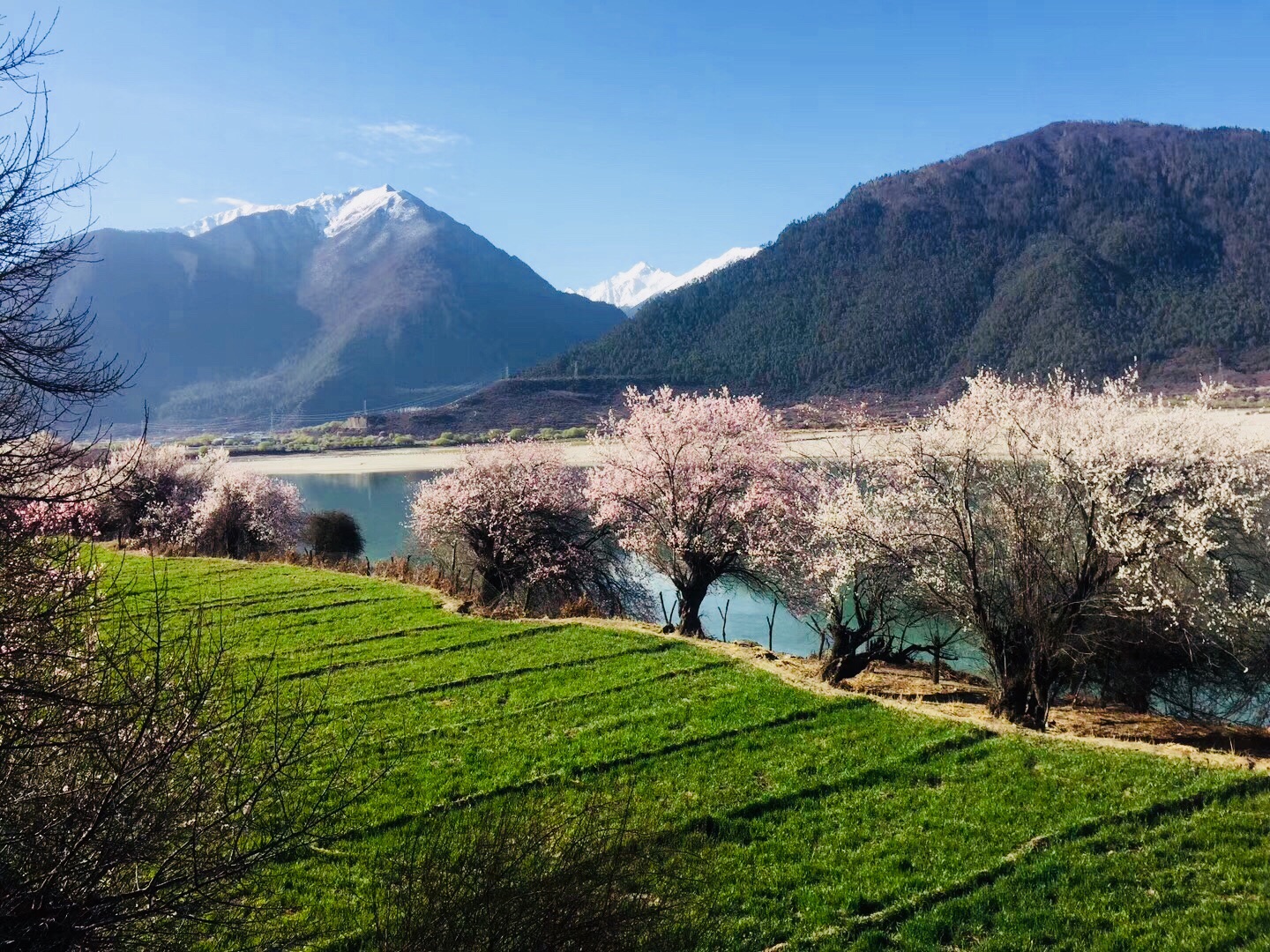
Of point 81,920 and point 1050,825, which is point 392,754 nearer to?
point 81,920

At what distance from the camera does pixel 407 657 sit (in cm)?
1535

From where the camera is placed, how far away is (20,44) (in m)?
6.02

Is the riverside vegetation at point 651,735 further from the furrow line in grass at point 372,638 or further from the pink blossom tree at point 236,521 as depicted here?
the pink blossom tree at point 236,521

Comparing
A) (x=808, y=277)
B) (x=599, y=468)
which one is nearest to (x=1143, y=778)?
(x=599, y=468)

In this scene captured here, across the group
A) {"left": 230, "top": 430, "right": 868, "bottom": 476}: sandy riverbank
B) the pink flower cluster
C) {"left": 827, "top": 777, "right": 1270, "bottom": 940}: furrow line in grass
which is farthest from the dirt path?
{"left": 230, "top": 430, "right": 868, "bottom": 476}: sandy riverbank

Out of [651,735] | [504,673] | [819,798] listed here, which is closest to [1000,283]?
[504,673]

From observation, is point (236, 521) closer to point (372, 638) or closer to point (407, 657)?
point (372, 638)

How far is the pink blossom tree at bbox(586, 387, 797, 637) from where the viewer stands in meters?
23.9

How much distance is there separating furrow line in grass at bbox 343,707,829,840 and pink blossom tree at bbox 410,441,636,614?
16532 mm

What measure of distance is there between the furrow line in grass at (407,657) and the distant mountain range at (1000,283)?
10044cm

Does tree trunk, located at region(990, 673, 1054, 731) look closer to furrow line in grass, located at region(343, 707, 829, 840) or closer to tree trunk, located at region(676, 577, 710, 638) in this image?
furrow line in grass, located at region(343, 707, 829, 840)

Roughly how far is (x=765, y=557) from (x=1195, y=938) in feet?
58.4

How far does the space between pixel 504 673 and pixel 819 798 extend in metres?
7.02

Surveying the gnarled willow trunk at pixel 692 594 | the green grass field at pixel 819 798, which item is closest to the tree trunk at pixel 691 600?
the gnarled willow trunk at pixel 692 594
